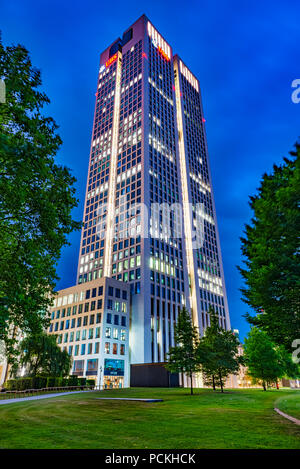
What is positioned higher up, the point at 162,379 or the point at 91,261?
the point at 91,261

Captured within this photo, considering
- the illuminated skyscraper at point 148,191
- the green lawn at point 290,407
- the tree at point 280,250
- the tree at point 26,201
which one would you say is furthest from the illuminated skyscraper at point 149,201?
the tree at point 280,250

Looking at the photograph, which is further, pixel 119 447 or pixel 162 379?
pixel 162 379

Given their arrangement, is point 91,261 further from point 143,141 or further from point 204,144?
point 204,144

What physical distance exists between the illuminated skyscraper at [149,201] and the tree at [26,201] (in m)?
56.2

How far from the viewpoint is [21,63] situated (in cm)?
1305

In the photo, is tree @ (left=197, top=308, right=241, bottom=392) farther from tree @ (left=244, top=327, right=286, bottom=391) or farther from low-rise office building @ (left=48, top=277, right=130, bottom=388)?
low-rise office building @ (left=48, top=277, right=130, bottom=388)

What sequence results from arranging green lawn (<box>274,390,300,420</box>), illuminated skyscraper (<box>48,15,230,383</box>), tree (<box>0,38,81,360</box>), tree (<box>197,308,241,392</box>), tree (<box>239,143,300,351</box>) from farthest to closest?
illuminated skyscraper (<box>48,15,230,383</box>) → tree (<box>197,308,241,392</box>) → green lawn (<box>274,390,300,420</box>) → tree (<box>239,143,300,351</box>) → tree (<box>0,38,81,360</box>)

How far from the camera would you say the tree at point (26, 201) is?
12.5 m

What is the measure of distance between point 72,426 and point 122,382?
62.8 m

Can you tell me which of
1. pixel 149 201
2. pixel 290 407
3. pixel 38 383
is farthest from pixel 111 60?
pixel 290 407

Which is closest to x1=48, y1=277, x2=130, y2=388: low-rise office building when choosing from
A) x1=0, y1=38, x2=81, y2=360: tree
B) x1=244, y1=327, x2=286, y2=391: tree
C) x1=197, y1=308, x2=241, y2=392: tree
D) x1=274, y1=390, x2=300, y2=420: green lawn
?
Result: x1=197, y1=308, x2=241, y2=392: tree

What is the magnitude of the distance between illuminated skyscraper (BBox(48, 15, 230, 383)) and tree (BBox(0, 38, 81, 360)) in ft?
184

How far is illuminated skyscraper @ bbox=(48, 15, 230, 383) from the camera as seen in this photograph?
3039 inches

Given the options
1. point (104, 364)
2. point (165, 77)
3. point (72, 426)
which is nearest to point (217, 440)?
point (72, 426)
